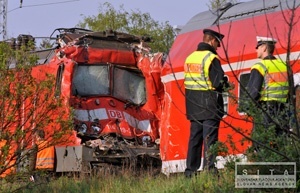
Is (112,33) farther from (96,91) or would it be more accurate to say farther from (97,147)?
(97,147)

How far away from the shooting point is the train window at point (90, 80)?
14.9 metres

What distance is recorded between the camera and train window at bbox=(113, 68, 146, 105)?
15.4 meters

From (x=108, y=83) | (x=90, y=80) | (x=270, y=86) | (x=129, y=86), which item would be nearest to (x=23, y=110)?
(x=270, y=86)

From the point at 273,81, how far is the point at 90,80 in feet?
22.1

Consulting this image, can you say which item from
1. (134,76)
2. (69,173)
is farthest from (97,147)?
(134,76)

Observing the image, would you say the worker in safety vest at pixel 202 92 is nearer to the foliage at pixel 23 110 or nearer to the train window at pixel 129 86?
the foliage at pixel 23 110

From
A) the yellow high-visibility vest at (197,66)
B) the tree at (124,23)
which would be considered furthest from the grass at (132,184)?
the tree at (124,23)

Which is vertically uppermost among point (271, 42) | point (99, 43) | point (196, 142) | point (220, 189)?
point (99, 43)

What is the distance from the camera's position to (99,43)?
15.6m

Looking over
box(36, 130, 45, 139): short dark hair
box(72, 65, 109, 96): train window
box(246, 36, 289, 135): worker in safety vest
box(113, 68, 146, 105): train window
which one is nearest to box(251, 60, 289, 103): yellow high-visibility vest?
box(246, 36, 289, 135): worker in safety vest

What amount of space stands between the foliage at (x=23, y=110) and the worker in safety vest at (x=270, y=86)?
2.47 m

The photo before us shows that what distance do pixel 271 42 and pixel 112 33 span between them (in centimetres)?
661

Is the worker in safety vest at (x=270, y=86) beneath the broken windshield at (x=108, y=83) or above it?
beneath

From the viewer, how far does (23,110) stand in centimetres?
979
